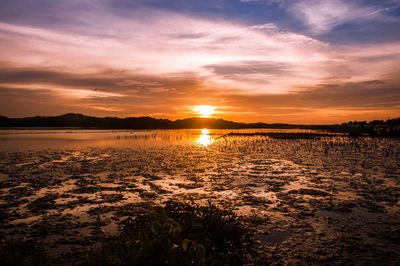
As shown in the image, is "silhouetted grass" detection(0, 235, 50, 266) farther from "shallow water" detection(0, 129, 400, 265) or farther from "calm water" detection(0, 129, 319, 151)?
"calm water" detection(0, 129, 319, 151)

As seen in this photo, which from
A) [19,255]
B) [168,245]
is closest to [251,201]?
[168,245]

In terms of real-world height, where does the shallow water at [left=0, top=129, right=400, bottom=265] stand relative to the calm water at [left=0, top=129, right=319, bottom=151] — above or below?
below

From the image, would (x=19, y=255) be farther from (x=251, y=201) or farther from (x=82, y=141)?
(x=82, y=141)

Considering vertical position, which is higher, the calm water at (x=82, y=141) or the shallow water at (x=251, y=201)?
the calm water at (x=82, y=141)

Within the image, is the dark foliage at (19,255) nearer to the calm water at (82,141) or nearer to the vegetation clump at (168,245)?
the vegetation clump at (168,245)

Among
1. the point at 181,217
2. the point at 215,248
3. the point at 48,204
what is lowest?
the point at 48,204

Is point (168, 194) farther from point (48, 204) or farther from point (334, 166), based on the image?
point (334, 166)

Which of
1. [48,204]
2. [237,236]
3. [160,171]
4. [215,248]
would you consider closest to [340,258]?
[237,236]

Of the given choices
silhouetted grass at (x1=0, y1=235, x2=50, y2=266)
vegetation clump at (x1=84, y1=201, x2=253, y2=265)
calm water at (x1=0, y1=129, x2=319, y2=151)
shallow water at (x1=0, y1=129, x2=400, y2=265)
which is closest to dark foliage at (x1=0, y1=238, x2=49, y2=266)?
silhouetted grass at (x1=0, y1=235, x2=50, y2=266)

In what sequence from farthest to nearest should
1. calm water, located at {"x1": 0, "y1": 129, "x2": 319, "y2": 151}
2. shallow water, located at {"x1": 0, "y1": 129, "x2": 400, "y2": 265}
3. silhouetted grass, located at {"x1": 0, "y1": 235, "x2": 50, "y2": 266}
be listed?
calm water, located at {"x1": 0, "y1": 129, "x2": 319, "y2": 151}
shallow water, located at {"x1": 0, "y1": 129, "x2": 400, "y2": 265}
silhouetted grass, located at {"x1": 0, "y1": 235, "x2": 50, "y2": 266}

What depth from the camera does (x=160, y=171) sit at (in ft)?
60.3

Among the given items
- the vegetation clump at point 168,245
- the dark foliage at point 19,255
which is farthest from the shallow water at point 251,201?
the vegetation clump at point 168,245

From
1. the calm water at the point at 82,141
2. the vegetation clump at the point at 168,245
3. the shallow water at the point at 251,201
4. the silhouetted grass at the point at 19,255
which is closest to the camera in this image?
the vegetation clump at the point at 168,245

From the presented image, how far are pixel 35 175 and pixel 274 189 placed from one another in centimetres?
1581
